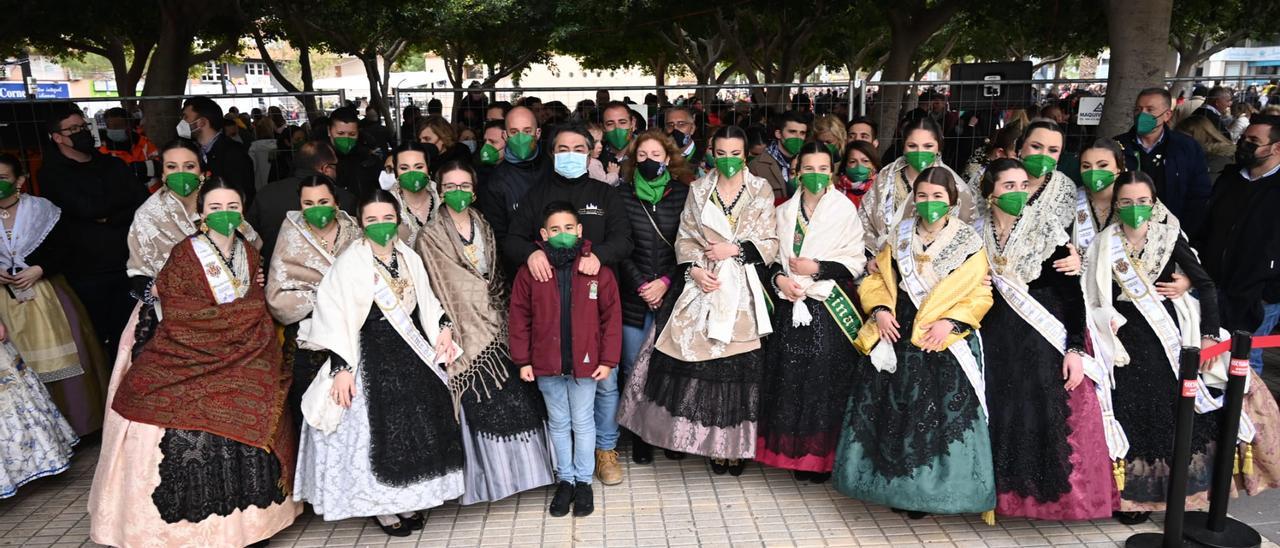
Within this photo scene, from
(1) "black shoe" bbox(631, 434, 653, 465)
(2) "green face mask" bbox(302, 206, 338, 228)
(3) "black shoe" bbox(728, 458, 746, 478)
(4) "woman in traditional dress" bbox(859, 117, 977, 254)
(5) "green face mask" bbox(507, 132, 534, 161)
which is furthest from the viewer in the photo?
(1) "black shoe" bbox(631, 434, 653, 465)

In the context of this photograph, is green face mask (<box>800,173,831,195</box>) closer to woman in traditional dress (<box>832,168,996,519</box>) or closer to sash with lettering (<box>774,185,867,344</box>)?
sash with lettering (<box>774,185,867,344</box>)

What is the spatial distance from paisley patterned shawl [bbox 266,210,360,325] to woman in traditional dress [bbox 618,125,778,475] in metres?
1.71

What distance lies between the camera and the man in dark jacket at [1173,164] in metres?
5.28

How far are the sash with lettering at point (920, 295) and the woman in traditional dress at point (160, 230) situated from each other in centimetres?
313

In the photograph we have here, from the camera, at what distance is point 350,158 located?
237 inches

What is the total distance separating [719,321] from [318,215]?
6.43 feet

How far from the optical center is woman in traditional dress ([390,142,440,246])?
4.49 metres

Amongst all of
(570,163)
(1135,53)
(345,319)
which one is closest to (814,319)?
(570,163)

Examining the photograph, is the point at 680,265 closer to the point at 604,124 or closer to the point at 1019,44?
the point at 604,124

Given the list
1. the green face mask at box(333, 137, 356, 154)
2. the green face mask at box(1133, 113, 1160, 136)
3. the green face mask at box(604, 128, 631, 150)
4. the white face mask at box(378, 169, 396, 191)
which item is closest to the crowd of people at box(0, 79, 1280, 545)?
the white face mask at box(378, 169, 396, 191)

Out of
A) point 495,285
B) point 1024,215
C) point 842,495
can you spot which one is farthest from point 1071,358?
point 495,285

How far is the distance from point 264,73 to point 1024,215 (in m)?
67.4

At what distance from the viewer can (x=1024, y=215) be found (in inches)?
166

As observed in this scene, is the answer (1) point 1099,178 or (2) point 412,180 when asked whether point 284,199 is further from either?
(1) point 1099,178
